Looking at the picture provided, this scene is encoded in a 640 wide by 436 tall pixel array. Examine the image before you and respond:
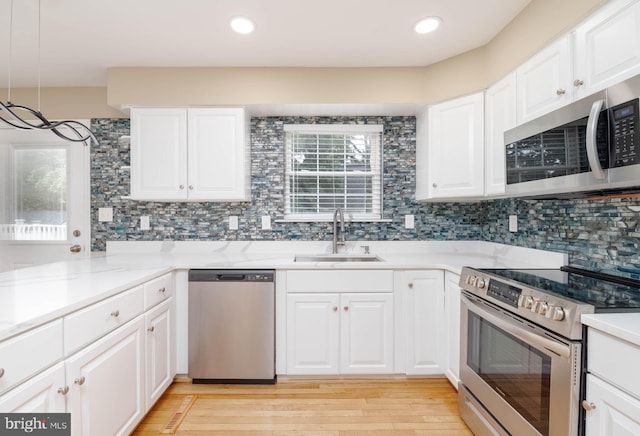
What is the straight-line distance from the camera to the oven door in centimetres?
115

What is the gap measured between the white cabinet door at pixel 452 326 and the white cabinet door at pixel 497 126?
68 cm

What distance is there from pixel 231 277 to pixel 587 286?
197 centimetres

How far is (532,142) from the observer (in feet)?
5.41

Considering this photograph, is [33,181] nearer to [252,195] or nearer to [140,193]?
[140,193]


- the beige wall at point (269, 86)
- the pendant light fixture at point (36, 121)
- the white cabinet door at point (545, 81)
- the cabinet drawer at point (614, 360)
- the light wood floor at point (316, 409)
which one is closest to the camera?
the cabinet drawer at point (614, 360)

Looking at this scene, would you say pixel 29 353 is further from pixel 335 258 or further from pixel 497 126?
pixel 497 126

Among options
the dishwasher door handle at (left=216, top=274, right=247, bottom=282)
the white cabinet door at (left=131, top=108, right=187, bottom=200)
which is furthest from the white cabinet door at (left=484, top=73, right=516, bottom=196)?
the white cabinet door at (left=131, top=108, right=187, bottom=200)

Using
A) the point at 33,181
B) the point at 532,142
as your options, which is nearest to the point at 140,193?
the point at 33,181

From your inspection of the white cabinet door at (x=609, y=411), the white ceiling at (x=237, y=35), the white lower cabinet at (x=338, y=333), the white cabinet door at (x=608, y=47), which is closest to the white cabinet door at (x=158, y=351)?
the white lower cabinet at (x=338, y=333)

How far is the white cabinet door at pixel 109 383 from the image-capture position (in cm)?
127

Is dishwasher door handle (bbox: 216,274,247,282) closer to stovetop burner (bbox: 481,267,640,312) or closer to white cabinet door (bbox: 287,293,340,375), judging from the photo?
white cabinet door (bbox: 287,293,340,375)

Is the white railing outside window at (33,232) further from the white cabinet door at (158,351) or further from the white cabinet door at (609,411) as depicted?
the white cabinet door at (609,411)

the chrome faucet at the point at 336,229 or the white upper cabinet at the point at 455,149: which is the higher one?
the white upper cabinet at the point at 455,149

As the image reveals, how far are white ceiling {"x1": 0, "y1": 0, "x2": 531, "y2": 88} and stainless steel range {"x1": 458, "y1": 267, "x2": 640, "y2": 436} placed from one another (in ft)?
5.13
